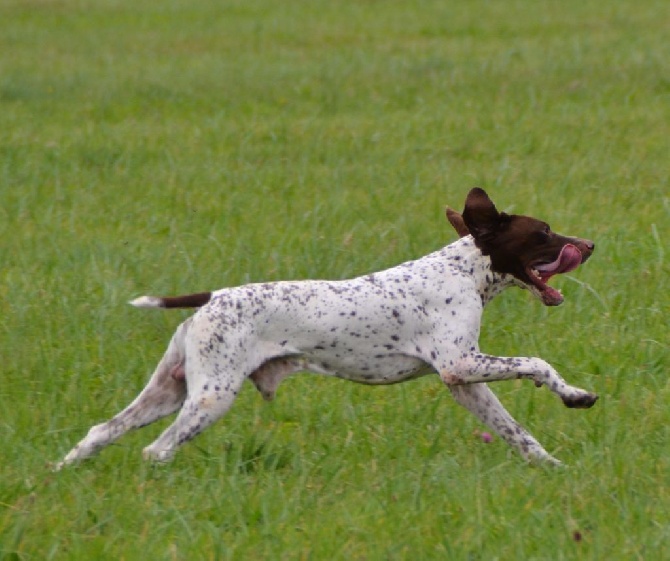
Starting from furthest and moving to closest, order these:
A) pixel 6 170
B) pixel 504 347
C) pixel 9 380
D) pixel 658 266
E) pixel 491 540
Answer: pixel 6 170
pixel 658 266
pixel 504 347
pixel 9 380
pixel 491 540

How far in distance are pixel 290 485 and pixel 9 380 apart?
188 cm

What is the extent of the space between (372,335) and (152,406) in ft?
2.98

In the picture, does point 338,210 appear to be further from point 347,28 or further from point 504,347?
point 347,28

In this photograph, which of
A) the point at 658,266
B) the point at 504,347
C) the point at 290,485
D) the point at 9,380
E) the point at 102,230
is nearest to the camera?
the point at 290,485

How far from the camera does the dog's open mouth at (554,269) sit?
18.6 ft

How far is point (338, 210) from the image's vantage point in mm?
9414

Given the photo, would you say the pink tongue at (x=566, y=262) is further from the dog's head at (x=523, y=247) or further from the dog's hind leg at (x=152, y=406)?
the dog's hind leg at (x=152, y=406)

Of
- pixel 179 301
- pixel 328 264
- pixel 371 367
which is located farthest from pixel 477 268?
pixel 328 264

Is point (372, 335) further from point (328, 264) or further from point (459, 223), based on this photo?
point (328, 264)

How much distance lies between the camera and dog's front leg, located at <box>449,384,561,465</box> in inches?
219

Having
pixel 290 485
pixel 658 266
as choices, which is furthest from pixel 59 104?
pixel 290 485

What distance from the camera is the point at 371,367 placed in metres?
5.66

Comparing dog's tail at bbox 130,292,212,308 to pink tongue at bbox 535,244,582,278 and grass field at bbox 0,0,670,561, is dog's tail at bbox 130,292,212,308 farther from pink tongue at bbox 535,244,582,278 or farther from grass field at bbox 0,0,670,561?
pink tongue at bbox 535,244,582,278

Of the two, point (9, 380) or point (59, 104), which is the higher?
point (9, 380)
